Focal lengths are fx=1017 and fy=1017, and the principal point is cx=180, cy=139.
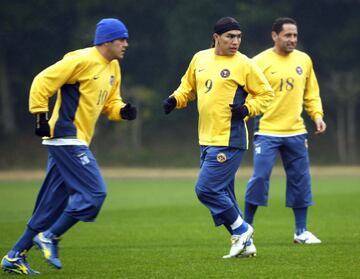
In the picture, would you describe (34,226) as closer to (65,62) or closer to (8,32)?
(65,62)

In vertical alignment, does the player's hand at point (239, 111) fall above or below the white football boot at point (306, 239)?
above

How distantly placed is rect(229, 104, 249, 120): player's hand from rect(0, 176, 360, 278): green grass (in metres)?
1.42

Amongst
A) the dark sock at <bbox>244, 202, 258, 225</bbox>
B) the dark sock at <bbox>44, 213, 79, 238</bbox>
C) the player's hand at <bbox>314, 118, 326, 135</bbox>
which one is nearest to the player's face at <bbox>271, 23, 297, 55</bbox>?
the player's hand at <bbox>314, 118, 326, 135</bbox>

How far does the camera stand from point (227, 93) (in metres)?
10.1

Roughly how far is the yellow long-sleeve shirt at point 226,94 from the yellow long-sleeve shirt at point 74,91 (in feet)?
4.11

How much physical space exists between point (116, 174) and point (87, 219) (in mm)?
25861

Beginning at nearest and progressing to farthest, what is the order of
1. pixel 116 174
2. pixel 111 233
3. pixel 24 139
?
1. pixel 111 233
2. pixel 116 174
3. pixel 24 139

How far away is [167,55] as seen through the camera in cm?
4397

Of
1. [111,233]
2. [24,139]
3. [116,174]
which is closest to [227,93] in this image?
[111,233]

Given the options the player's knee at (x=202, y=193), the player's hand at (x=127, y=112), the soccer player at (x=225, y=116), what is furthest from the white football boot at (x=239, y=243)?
the player's hand at (x=127, y=112)

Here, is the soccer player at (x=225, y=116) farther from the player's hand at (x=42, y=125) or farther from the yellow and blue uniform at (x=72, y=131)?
the player's hand at (x=42, y=125)

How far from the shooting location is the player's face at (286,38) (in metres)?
12.0

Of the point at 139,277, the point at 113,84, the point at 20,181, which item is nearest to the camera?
the point at 139,277

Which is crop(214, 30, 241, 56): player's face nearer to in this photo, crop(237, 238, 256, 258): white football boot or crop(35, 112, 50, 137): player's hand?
crop(237, 238, 256, 258): white football boot
